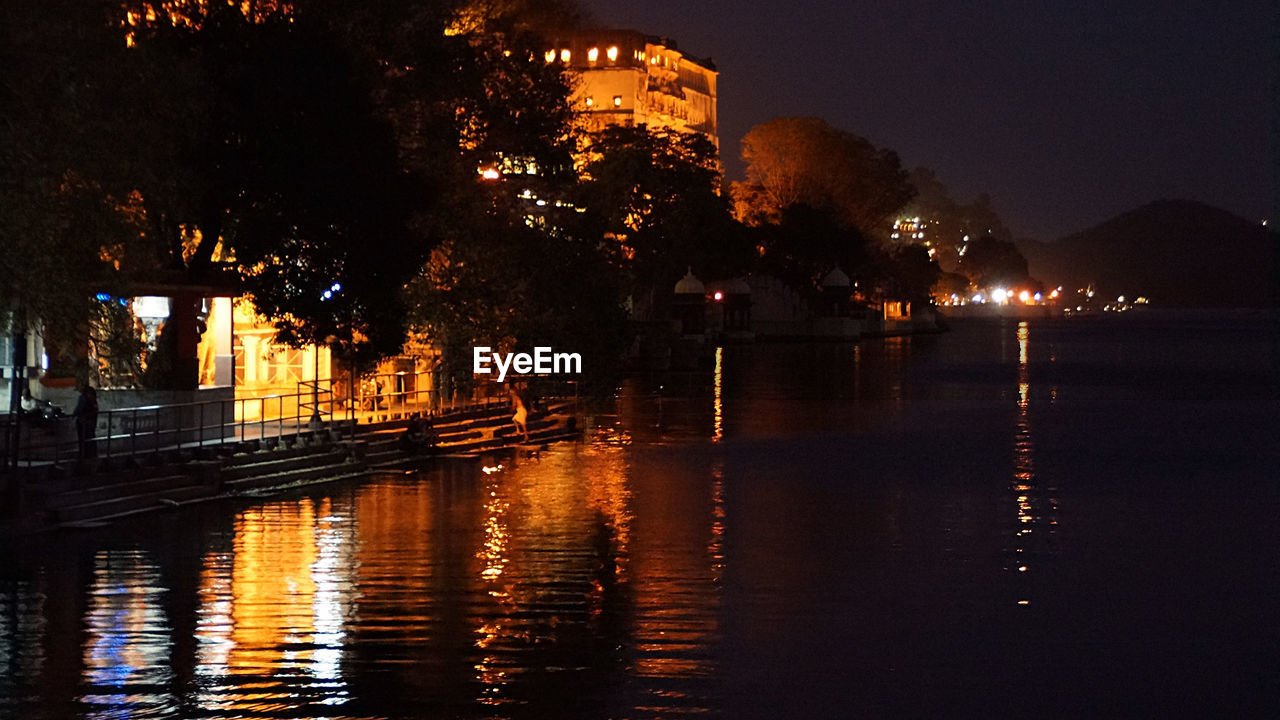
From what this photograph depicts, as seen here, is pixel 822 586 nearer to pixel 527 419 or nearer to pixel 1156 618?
pixel 1156 618

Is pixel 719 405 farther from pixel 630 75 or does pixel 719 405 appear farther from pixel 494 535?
pixel 630 75

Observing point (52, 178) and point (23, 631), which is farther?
point (52, 178)

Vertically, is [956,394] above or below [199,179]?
below

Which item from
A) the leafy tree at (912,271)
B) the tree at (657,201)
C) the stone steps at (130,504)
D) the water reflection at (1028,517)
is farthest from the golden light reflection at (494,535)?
the leafy tree at (912,271)

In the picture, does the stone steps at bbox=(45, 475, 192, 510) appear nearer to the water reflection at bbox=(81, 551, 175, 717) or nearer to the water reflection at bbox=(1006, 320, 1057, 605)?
the water reflection at bbox=(81, 551, 175, 717)

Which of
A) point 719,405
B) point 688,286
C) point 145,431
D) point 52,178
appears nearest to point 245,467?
point 145,431

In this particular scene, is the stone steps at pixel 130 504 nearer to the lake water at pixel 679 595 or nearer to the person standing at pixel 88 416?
the lake water at pixel 679 595

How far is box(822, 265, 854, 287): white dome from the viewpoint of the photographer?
5438 inches

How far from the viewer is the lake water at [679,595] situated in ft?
47.0

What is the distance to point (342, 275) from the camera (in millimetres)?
34312

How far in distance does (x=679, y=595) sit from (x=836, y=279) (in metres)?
121

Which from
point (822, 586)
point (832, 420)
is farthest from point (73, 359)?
point (832, 420)

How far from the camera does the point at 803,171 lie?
14612cm

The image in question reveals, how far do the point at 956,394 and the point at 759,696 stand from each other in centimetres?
5643
